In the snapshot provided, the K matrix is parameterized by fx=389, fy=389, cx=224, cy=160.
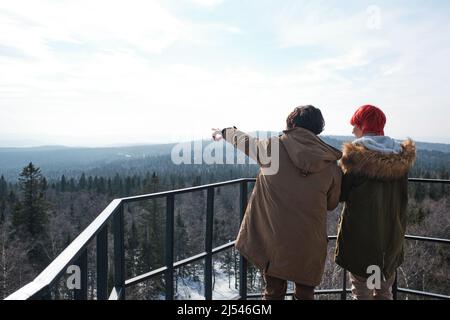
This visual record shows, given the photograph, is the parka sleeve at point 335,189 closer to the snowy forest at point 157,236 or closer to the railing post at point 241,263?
the railing post at point 241,263

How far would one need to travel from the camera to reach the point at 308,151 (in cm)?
249

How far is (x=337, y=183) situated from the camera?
2646mm

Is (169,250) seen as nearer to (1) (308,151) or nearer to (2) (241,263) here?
(2) (241,263)

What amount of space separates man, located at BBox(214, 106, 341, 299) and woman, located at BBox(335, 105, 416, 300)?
15 cm

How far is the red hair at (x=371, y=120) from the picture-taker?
2.76m

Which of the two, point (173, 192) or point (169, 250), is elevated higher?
point (173, 192)

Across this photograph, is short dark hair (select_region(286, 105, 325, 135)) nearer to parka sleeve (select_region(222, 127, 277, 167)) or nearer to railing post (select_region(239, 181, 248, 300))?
parka sleeve (select_region(222, 127, 277, 167))

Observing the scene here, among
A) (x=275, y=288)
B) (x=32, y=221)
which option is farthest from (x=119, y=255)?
(x=32, y=221)

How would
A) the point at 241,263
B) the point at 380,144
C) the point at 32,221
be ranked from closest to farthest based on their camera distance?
the point at 380,144
the point at 241,263
the point at 32,221

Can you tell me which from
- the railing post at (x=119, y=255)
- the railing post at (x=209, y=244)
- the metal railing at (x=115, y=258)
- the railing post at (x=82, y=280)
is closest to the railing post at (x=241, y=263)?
the metal railing at (x=115, y=258)

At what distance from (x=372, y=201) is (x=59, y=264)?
80.4 inches

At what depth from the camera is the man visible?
2555mm

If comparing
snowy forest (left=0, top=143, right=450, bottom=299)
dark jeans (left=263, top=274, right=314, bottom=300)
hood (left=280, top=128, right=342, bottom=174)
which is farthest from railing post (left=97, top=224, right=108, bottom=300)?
snowy forest (left=0, top=143, right=450, bottom=299)
